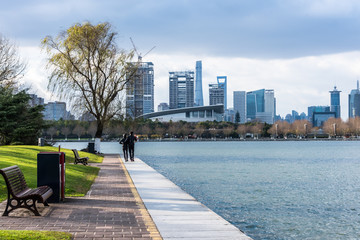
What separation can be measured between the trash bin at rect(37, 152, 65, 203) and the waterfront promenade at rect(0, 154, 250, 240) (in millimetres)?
402

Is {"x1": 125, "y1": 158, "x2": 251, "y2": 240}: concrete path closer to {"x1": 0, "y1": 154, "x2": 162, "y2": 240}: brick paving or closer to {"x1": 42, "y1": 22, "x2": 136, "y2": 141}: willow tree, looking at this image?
{"x1": 0, "y1": 154, "x2": 162, "y2": 240}: brick paving

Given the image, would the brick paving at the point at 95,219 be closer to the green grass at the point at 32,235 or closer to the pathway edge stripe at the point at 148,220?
the pathway edge stripe at the point at 148,220

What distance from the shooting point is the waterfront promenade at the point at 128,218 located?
25.8 feet

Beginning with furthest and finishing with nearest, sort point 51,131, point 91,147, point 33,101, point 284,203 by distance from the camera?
point 51,131 < point 33,101 < point 91,147 < point 284,203

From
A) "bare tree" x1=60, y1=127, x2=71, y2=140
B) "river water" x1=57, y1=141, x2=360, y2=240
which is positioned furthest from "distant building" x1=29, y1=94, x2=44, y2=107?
"bare tree" x1=60, y1=127, x2=71, y2=140

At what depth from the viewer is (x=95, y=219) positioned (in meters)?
9.06

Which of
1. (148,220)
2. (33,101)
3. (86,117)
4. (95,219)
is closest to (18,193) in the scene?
(95,219)

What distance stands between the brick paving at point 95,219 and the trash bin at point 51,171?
1.29ft

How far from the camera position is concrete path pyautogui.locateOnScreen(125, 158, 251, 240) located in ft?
25.8

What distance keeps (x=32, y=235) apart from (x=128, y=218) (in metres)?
2.43

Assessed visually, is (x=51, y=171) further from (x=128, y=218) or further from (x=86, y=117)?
(x=86, y=117)

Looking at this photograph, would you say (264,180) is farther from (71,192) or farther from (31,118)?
(31,118)

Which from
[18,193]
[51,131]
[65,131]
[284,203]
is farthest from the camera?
[65,131]

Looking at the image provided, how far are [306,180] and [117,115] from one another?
2080 centimetres
